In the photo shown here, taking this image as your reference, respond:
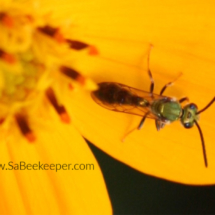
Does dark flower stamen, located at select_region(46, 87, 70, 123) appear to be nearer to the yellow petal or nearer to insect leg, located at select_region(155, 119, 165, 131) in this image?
the yellow petal

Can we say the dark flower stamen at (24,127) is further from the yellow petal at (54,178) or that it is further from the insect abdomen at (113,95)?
the insect abdomen at (113,95)

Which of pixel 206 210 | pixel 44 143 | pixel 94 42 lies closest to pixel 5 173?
pixel 44 143

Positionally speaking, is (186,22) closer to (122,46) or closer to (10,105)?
(122,46)

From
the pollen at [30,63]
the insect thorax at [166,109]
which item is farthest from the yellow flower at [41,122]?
the insect thorax at [166,109]

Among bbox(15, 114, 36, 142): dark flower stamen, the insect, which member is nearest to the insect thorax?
the insect

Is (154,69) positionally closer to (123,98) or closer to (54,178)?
(123,98)

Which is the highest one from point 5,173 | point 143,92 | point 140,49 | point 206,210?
point 140,49
